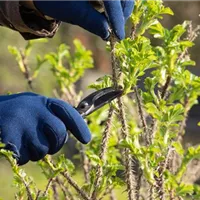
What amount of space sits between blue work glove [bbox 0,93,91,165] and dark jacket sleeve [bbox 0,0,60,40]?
1.08 feet

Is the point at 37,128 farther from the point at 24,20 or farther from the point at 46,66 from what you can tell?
the point at 46,66

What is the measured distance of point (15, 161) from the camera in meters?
1.86

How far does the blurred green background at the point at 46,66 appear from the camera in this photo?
632 centimetres

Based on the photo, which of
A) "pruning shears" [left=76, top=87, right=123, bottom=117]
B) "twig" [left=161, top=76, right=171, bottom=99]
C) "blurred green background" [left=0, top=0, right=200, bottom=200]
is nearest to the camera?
"pruning shears" [left=76, top=87, right=123, bottom=117]

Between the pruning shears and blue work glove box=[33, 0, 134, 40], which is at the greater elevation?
blue work glove box=[33, 0, 134, 40]

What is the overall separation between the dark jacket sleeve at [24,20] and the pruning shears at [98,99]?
29 centimetres

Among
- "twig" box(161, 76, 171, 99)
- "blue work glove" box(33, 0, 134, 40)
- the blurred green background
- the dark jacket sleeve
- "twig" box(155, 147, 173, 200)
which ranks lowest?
the blurred green background

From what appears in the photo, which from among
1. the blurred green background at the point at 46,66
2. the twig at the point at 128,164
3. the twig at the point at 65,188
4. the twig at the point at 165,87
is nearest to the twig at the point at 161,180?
the twig at the point at 128,164

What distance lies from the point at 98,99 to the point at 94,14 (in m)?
0.30

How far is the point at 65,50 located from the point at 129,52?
1.02 m

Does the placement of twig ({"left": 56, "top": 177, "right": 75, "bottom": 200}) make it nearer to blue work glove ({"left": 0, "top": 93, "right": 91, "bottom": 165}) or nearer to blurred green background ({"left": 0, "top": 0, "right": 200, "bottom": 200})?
blue work glove ({"left": 0, "top": 93, "right": 91, "bottom": 165})

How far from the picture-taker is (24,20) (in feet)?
7.18

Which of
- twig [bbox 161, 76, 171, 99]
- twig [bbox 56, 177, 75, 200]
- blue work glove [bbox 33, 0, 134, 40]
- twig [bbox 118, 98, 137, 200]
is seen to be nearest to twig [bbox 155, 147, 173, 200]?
twig [bbox 118, 98, 137, 200]

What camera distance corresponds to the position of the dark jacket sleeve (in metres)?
2.13
